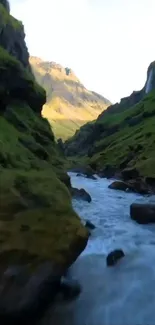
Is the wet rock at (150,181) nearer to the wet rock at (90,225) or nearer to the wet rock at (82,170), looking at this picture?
the wet rock at (90,225)

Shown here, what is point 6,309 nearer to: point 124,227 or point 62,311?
point 62,311

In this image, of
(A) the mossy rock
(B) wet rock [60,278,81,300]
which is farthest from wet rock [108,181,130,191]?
(B) wet rock [60,278,81,300]

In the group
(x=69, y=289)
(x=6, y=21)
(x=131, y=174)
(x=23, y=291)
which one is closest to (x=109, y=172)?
(x=131, y=174)

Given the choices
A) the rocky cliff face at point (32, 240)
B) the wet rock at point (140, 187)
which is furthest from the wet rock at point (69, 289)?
the wet rock at point (140, 187)

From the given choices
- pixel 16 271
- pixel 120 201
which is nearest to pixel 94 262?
pixel 16 271

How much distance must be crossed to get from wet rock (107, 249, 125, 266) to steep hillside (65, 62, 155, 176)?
35851 millimetres

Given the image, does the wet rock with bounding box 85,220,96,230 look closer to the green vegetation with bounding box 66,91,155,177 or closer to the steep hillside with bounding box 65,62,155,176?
the green vegetation with bounding box 66,91,155,177

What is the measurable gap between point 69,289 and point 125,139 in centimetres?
10277

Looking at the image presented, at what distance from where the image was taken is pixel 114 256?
20.8 metres

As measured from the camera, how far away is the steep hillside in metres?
83.9

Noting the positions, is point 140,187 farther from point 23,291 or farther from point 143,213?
point 23,291

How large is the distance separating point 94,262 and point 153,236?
679cm

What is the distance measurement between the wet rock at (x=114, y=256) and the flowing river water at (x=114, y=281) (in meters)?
0.29

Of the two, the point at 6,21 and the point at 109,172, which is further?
the point at 109,172
